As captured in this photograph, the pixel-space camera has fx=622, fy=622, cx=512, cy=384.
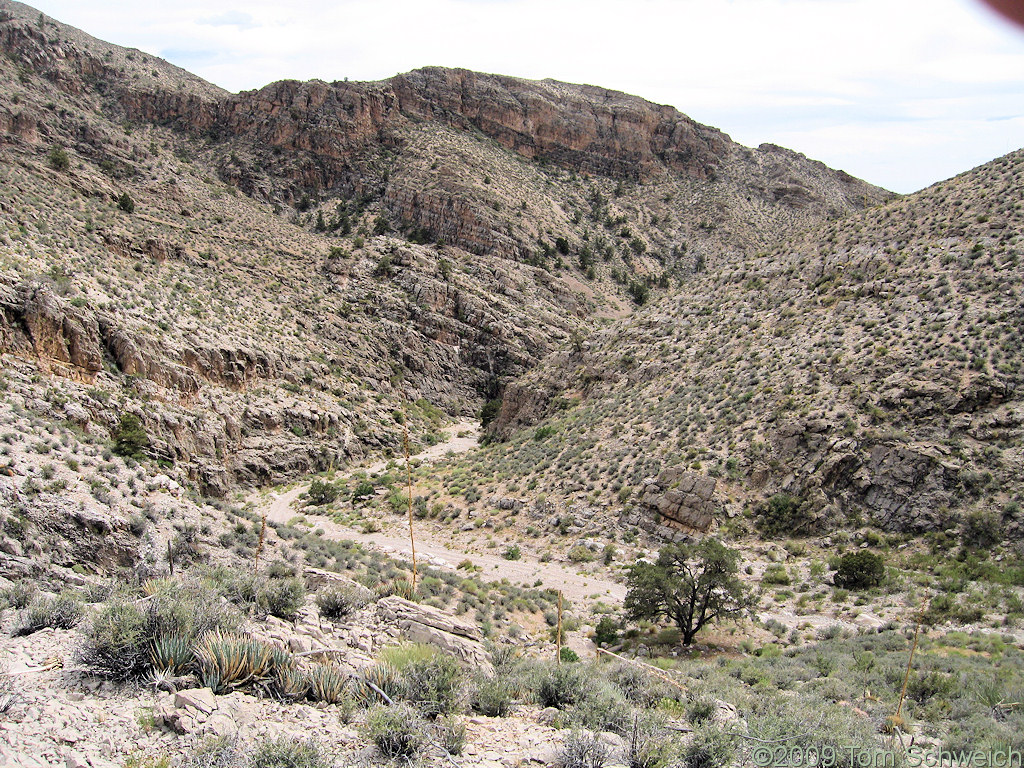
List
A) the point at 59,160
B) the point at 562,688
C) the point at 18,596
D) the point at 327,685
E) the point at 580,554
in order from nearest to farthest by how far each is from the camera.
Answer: the point at 327,685 < the point at 562,688 < the point at 18,596 < the point at 580,554 < the point at 59,160

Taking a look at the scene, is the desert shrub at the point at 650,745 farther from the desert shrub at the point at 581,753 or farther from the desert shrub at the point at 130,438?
the desert shrub at the point at 130,438

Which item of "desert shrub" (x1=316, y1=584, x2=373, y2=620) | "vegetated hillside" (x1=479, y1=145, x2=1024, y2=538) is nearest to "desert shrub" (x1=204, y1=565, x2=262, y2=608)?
"desert shrub" (x1=316, y1=584, x2=373, y2=620)

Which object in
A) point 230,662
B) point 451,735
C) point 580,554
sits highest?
point 230,662

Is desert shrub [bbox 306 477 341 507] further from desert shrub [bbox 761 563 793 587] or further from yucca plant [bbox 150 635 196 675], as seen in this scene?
yucca plant [bbox 150 635 196 675]

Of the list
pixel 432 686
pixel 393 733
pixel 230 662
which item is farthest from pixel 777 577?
pixel 230 662

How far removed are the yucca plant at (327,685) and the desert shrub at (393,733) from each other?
948 millimetres

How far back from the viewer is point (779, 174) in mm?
95000

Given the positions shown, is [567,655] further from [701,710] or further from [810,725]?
[810,725]

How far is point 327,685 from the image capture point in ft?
26.4

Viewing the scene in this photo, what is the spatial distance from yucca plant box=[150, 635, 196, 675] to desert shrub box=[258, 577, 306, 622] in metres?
3.33

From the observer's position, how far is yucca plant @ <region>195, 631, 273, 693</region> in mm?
7695

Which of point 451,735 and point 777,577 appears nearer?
point 451,735

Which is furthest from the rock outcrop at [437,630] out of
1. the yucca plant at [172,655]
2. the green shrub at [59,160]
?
the green shrub at [59,160]

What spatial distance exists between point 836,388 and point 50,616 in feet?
88.2
